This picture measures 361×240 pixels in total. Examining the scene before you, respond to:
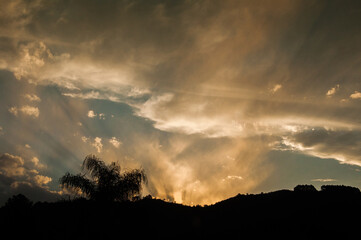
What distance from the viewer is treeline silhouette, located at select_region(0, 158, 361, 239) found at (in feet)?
45.2

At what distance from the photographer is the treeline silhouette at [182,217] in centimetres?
1379

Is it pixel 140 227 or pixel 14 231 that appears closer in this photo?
pixel 14 231

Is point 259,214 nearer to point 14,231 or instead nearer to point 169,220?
point 169,220

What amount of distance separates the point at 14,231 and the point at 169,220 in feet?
32.9

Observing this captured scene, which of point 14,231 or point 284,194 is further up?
point 284,194

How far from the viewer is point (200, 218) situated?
60.3 feet

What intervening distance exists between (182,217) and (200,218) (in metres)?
1.47

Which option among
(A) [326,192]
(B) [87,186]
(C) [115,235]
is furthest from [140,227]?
(A) [326,192]

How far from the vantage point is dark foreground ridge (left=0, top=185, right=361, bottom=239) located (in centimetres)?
1373

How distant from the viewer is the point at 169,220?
58.1 ft

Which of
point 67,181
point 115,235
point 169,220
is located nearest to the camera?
point 115,235

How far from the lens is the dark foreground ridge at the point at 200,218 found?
13727mm

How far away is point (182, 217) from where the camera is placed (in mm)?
18297

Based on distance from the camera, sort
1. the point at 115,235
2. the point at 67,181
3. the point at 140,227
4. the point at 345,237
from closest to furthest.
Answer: the point at 345,237, the point at 115,235, the point at 140,227, the point at 67,181
